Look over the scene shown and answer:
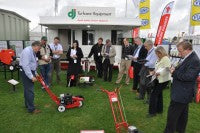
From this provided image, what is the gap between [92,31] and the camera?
1156 cm

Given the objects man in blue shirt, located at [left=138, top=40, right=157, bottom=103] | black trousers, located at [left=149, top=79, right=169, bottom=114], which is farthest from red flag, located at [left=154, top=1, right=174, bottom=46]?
black trousers, located at [left=149, top=79, right=169, bottom=114]

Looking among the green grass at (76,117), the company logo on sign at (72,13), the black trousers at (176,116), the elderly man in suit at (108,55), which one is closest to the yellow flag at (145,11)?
the company logo on sign at (72,13)

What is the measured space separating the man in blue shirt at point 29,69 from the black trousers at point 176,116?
265 cm

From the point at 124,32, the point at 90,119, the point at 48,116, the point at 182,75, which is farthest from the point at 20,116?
the point at 124,32

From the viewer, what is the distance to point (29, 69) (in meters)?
4.20

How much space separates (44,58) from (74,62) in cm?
115

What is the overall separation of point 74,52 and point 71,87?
121 cm

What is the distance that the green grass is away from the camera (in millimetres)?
4047

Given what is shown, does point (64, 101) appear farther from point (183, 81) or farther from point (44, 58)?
point (183, 81)

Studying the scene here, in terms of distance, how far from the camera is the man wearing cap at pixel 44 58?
6.32 m

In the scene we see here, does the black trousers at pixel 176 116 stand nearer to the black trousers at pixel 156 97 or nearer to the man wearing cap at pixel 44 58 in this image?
the black trousers at pixel 156 97

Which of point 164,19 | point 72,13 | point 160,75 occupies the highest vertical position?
point 72,13

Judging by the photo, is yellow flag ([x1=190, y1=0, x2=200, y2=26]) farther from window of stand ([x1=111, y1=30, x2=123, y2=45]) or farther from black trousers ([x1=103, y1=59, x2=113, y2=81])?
black trousers ([x1=103, y1=59, x2=113, y2=81])

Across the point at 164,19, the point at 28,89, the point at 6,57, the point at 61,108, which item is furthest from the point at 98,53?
the point at 28,89
